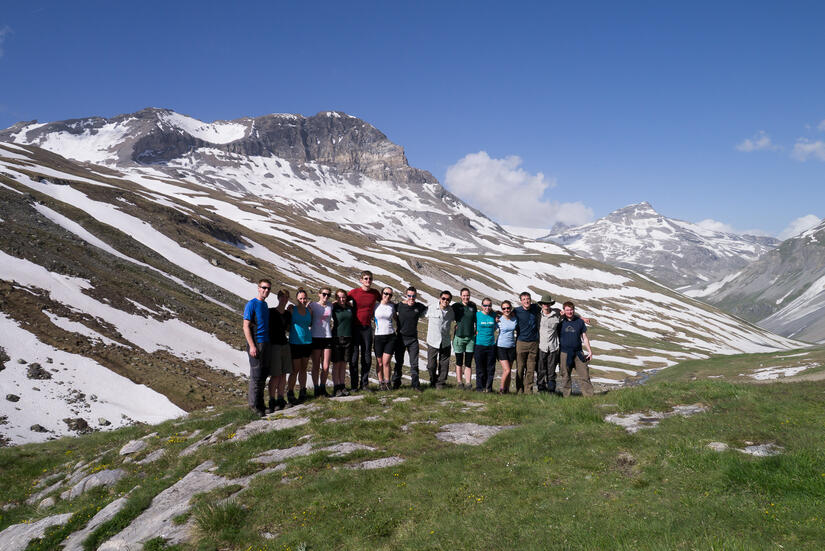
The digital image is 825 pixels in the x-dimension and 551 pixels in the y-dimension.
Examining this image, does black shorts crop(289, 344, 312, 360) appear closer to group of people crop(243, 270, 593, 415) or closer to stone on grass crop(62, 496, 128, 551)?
group of people crop(243, 270, 593, 415)

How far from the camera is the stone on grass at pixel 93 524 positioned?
8891 millimetres

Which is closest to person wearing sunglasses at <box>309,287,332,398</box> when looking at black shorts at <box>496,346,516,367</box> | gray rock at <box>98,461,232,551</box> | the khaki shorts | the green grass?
the khaki shorts

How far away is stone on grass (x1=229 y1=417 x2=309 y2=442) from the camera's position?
12469 millimetres

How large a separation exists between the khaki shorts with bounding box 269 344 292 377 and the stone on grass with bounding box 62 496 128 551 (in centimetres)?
530

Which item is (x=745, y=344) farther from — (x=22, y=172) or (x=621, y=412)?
(x=22, y=172)

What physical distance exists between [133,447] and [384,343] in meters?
8.34

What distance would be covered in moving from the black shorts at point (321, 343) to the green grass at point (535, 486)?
313 cm

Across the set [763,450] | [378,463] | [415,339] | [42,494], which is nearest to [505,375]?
[415,339]

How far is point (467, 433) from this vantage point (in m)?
12.0

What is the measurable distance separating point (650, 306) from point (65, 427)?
208 meters

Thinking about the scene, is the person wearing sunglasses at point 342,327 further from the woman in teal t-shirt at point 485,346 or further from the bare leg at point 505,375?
the bare leg at point 505,375

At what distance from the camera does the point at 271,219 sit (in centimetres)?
15488

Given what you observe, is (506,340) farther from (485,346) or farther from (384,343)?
(384,343)

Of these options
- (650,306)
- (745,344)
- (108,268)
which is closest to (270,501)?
(108,268)
